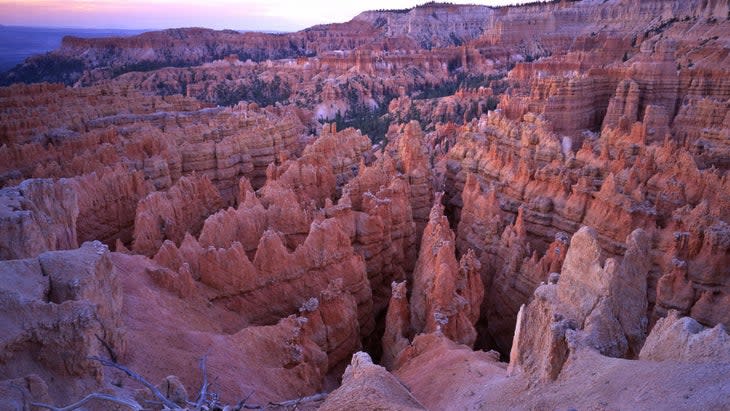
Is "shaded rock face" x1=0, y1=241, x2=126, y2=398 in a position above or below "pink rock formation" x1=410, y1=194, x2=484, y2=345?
above

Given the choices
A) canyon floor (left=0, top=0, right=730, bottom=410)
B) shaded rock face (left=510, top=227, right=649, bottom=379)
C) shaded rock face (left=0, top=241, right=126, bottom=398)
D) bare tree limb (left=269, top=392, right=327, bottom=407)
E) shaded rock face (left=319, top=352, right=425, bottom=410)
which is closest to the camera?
shaded rock face (left=0, top=241, right=126, bottom=398)

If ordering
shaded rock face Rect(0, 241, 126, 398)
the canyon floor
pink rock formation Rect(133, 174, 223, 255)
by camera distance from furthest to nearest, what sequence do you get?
pink rock formation Rect(133, 174, 223, 255) < the canyon floor < shaded rock face Rect(0, 241, 126, 398)

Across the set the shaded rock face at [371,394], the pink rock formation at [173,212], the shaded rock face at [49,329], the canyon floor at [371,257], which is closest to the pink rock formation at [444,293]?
the canyon floor at [371,257]

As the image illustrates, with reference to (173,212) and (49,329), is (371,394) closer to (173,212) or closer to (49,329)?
(49,329)

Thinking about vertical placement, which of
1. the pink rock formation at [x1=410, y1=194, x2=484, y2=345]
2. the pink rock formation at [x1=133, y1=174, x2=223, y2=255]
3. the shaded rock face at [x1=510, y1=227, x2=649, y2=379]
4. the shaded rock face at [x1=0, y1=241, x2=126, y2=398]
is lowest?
the pink rock formation at [x1=410, y1=194, x2=484, y2=345]

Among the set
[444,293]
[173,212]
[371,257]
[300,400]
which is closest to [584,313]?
[300,400]

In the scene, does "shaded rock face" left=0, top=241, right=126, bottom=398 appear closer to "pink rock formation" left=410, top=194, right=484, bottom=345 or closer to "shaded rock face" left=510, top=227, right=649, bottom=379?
"shaded rock face" left=510, top=227, right=649, bottom=379

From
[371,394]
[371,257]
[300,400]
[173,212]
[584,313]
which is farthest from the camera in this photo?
[173,212]

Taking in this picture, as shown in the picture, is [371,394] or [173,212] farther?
[173,212]

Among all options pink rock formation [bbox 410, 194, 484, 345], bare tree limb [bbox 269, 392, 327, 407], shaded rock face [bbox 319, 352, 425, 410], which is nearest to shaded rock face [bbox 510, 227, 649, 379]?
shaded rock face [bbox 319, 352, 425, 410]
